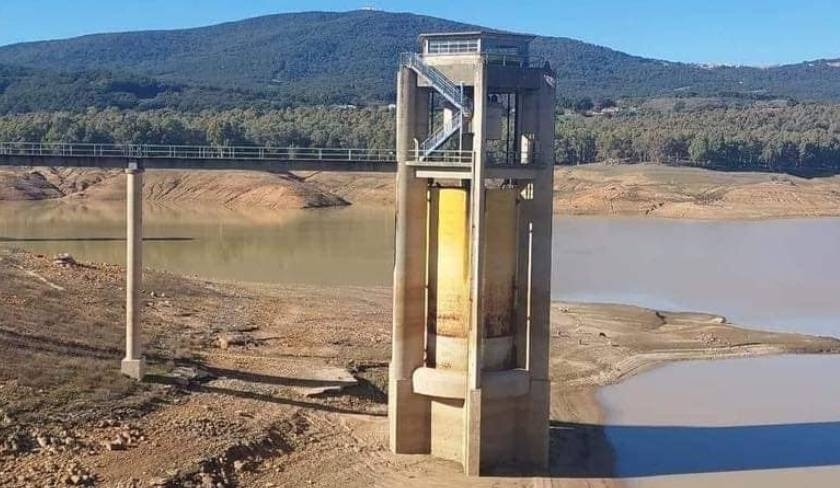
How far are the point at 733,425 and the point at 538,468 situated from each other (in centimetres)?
748

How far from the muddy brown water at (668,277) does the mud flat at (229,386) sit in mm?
1693

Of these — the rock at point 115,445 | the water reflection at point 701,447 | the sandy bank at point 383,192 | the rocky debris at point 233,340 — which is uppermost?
the sandy bank at point 383,192

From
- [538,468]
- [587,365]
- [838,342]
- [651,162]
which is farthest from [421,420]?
[651,162]

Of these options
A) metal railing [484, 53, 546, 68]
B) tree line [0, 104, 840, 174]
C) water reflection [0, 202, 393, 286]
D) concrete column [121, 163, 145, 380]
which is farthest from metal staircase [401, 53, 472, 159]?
tree line [0, 104, 840, 174]

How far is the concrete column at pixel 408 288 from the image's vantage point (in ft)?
75.5

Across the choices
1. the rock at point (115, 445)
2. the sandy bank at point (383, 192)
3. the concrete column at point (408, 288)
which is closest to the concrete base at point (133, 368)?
the rock at point (115, 445)

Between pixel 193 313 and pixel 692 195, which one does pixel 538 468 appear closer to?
pixel 193 313

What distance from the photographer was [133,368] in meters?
25.1

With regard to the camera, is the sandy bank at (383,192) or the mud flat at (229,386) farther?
the sandy bank at (383,192)

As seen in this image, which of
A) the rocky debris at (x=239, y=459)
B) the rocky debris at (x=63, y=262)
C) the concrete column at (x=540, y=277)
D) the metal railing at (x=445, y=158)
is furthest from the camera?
the rocky debris at (x=63, y=262)

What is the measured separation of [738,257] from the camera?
68312mm

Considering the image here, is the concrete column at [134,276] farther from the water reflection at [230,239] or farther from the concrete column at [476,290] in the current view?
the water reflection at [230,239]

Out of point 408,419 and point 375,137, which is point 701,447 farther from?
point 375,137

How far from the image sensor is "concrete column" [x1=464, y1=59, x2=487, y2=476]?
21.6 m
